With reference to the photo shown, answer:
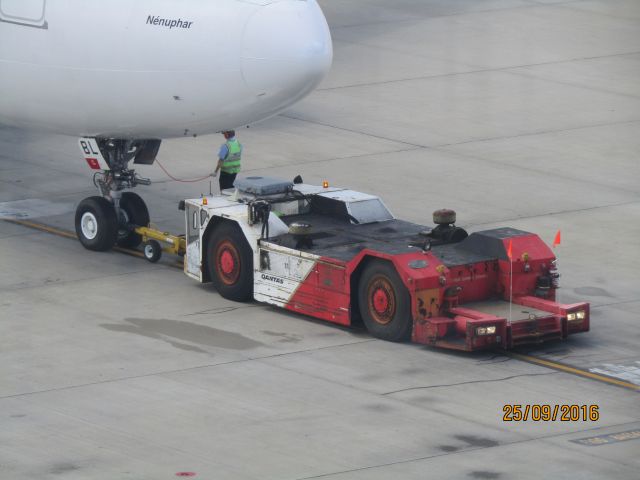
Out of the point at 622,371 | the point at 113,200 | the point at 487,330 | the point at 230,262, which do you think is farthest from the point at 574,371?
the point at 113,200

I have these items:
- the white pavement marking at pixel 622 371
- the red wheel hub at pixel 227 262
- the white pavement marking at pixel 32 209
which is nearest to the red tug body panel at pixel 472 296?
the white pavement marking at pixel 622 371

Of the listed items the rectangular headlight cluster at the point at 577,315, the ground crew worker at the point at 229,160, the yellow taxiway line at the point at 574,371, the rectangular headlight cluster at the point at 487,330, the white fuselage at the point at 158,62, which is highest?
the white fuselage at the point at 158,62

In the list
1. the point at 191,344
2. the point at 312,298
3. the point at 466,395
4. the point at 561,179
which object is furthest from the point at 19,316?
the point at 561,179

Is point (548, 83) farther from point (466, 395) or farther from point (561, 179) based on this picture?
point (466, 395)

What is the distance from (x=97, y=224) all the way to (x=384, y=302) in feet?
20.2

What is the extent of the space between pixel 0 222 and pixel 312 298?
26.2 feet

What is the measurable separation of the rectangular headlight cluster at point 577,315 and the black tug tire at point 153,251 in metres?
7.02

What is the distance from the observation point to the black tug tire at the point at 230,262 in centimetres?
2217

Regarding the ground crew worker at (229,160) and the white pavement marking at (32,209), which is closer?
the ground crew worker at (229,160)

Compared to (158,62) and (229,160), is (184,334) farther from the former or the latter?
(229,160)

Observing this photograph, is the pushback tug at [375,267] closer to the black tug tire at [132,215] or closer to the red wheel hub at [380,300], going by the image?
the red wheel hub at [380,300]

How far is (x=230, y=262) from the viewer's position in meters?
22.4
